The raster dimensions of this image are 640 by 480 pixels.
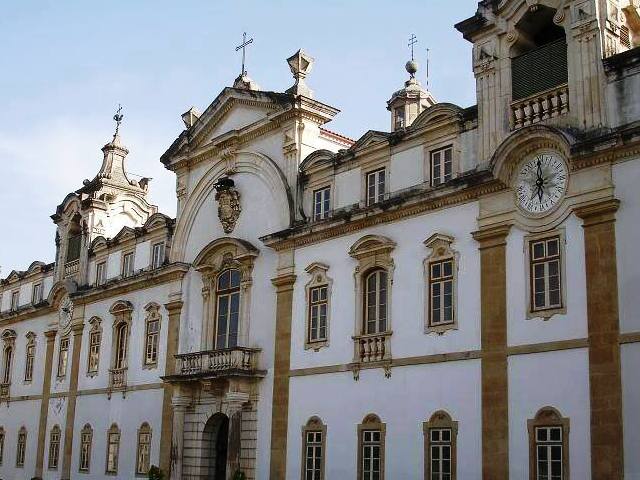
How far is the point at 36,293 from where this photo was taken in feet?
143

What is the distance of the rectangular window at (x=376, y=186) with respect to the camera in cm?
2523

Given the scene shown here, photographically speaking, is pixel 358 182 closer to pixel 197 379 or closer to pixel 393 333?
pixel 393 333

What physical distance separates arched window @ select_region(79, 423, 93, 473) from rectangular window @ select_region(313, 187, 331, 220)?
560 inches

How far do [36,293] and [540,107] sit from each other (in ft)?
97.3

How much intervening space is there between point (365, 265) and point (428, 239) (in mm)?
2365

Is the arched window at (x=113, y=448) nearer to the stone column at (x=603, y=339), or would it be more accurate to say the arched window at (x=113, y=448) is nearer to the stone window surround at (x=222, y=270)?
the stone window surround at (x=222, y=270)

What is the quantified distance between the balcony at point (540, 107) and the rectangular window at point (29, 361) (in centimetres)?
2781

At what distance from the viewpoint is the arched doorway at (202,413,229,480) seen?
29.1m

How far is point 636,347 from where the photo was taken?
18.1m

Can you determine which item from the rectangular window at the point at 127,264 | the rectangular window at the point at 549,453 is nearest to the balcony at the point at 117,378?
the rectangular window at the point at 127,264

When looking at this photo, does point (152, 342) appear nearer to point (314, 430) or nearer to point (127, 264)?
point (127, 264)

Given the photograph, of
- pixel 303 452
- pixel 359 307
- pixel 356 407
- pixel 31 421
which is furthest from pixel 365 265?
pixel 31 421

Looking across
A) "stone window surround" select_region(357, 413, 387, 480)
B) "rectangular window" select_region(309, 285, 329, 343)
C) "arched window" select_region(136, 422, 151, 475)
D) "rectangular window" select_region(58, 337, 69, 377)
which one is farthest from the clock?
"stone window surround" select_region(357, 413, 387, 480)

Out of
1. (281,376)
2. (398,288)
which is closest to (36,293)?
(281,376)
